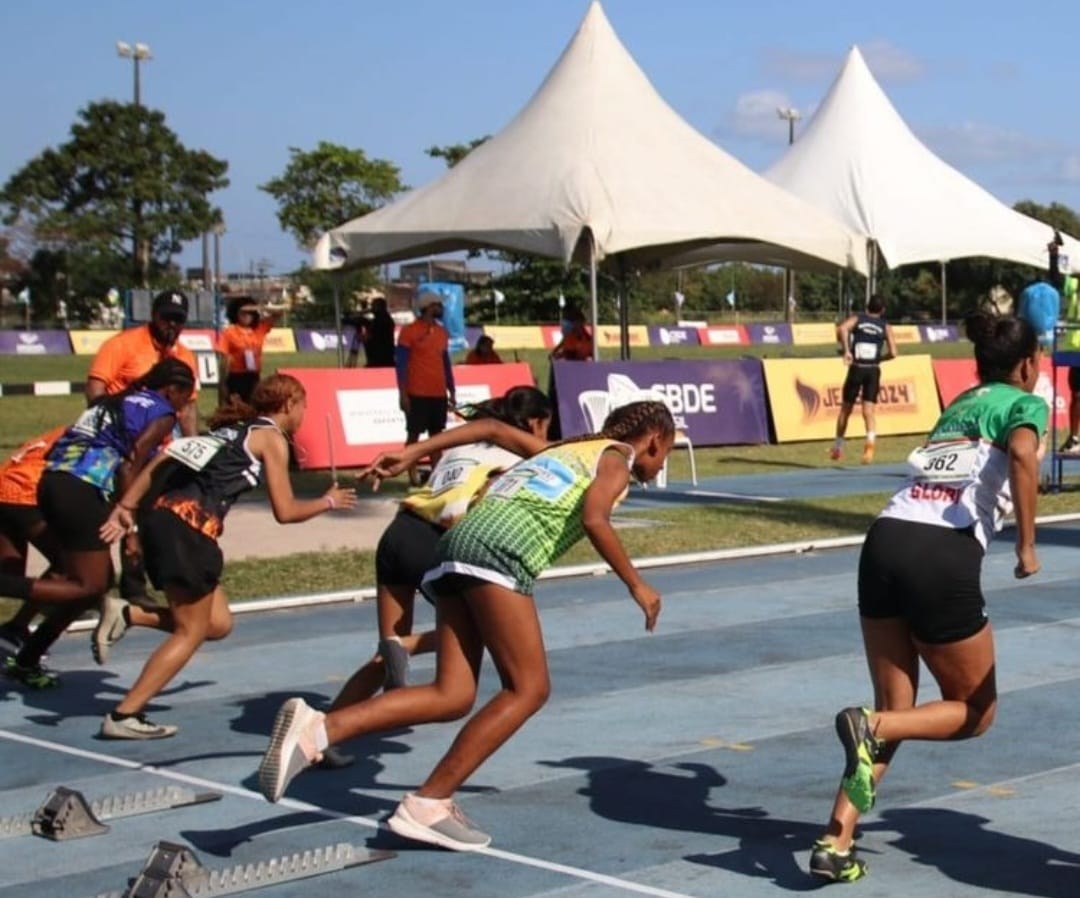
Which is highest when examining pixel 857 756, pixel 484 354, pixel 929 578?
pixel 484 354

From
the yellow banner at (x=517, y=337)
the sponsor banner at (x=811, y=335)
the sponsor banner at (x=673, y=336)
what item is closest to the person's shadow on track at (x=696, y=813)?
the yellow banner at (x=517, y=337)

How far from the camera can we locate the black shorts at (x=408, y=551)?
7.68 m

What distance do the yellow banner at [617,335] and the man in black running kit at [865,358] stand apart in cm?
3518

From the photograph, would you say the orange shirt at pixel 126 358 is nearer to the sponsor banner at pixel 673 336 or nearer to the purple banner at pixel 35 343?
the purple banner at pixel 35 343

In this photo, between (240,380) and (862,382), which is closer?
(240,380)

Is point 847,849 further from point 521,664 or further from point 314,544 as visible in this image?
point 314,544

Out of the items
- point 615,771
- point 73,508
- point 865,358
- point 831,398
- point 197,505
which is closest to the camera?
point 615,771

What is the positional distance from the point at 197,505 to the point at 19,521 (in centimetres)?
176

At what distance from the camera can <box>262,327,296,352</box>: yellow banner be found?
58.1 metres

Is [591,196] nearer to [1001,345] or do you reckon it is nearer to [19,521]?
[19,521]

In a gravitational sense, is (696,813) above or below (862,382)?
below

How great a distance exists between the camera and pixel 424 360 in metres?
19.0

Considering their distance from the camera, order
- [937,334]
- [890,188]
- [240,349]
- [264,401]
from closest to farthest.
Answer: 1. [264,401]
2. [240,349]
3. [890,188]
4. [937,334]

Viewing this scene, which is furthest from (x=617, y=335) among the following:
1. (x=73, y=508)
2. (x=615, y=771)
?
(x=615, y=771)
